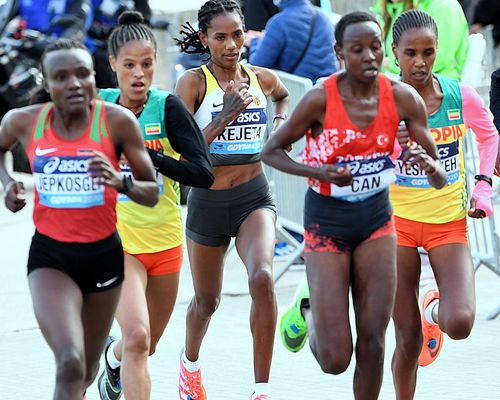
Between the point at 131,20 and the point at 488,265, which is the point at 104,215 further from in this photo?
the point at 488,265

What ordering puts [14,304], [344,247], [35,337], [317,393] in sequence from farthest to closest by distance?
1. [14,304]
2. [35,337]
3. [317,393]
4. [344,247]

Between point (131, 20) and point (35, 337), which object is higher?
point (131, 20)

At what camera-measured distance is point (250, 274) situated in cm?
686

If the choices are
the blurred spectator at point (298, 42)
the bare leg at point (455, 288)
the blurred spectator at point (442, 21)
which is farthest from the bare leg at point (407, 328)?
the blurred spectator at point (298, 42)

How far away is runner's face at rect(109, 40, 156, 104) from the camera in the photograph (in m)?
6.46

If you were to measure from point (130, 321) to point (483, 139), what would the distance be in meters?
2.05

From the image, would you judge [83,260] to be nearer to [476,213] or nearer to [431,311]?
[476,213]

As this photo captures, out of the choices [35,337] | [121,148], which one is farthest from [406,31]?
[35,337]

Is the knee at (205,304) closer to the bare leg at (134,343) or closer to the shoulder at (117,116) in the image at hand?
the bare leg at (134,343)

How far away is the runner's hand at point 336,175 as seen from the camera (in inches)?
222

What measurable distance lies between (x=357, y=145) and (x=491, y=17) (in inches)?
364

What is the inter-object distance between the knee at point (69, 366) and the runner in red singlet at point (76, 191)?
0.06 metres

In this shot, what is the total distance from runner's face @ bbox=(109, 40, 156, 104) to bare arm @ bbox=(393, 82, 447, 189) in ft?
→ 4.09

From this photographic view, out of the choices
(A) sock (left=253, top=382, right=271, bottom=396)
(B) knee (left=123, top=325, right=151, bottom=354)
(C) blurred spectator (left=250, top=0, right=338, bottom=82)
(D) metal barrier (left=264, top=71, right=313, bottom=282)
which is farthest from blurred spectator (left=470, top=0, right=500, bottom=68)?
(B) knee (left=123, top=325, right=151, bottom=354)
